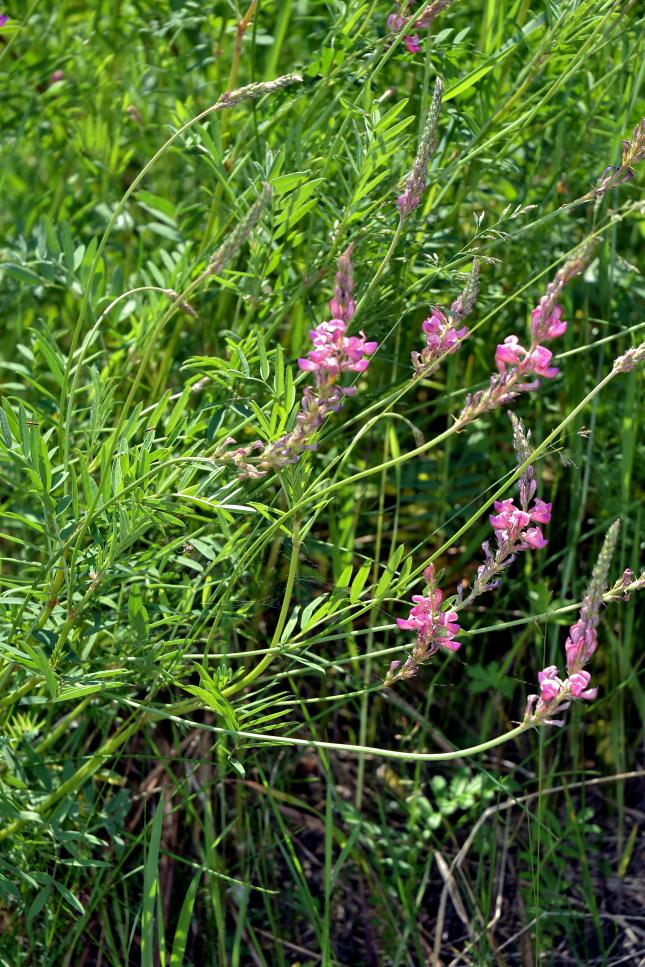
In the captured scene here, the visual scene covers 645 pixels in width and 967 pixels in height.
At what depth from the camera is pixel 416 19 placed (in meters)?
1.44

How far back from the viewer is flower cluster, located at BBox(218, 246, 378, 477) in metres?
1.15

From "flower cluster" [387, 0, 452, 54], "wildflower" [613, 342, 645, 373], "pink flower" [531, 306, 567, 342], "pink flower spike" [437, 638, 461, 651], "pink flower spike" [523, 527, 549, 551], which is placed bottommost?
"pink flower spike" [437, 638, 461, 651]

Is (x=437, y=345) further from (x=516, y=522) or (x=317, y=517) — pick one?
(x=317, y=517)

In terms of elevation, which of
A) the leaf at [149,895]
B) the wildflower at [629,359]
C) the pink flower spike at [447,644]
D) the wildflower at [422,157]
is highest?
the wildflower at [422,157]

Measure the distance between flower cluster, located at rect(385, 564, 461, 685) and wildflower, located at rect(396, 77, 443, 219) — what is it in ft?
1.43

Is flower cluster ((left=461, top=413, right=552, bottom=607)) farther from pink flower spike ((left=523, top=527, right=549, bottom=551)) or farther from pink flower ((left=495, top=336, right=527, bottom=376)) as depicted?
pink flower ((left=495, top=336, right=527, bottom=376))

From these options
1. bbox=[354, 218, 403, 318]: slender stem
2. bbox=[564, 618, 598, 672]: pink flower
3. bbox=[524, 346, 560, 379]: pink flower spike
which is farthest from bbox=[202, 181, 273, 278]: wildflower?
bbox=[564, 618, 598, 672]: pink flower

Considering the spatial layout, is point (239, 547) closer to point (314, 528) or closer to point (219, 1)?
point (314, 528)

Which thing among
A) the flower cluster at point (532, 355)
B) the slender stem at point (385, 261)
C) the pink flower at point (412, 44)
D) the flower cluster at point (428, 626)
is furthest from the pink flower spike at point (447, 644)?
the pink flower at point (412, 44)

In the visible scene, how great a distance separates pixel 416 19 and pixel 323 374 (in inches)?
22.5

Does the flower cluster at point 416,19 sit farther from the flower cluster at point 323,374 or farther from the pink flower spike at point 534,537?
the pink flower spike at point 534,537

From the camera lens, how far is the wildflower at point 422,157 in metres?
1.23

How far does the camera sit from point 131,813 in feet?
6.40

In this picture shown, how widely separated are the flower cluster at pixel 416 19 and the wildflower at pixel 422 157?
0.23 m
